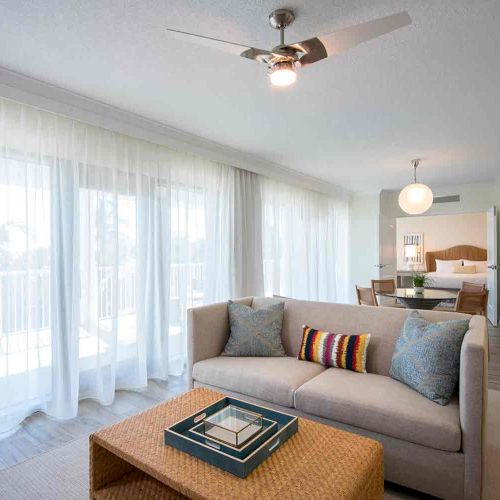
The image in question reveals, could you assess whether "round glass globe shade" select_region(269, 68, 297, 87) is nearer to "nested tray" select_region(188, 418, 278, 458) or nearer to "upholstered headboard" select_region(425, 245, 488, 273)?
"nested tray" select_region(188, 418, 278, 458)

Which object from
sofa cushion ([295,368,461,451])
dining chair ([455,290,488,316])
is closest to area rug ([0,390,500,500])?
sofa cushion ([295,368,461,451])

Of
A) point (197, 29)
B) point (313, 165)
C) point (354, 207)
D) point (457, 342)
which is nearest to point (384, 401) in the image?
point (457, 342)

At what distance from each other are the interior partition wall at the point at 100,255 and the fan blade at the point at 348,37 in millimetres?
2053

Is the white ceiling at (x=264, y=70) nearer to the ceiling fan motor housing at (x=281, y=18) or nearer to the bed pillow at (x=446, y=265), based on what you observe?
the ceiling fan motor housing at (x=281, y=18)

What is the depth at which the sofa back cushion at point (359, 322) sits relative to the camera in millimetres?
2437

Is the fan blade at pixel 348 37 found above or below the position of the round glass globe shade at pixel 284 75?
above

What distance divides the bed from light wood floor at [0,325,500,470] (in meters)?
5.85

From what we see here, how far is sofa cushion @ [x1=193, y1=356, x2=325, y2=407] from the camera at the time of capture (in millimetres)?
2244

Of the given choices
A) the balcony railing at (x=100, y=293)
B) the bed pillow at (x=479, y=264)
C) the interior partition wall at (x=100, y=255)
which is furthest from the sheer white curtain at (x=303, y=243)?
the bed pillow at (x=479, y=264)

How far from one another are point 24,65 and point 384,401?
2.95 meters

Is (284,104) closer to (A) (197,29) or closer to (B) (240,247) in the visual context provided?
(A) (197,29)

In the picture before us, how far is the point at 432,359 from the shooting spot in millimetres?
1994

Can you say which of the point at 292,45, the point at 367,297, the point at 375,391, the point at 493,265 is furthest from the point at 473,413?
the point at 493,265

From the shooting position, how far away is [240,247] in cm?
439
